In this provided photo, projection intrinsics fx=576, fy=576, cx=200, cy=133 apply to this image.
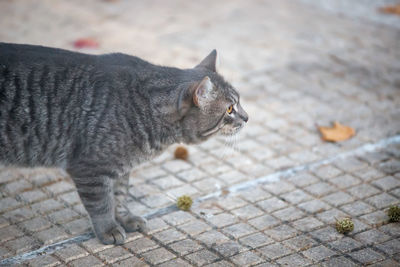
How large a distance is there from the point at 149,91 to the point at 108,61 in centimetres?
41

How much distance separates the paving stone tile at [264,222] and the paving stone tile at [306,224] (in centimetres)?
15

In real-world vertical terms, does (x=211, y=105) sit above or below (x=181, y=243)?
above

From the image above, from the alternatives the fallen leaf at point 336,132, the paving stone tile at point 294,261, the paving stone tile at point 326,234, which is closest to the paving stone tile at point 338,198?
the paving stone tile at point 326,234

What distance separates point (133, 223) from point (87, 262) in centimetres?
52

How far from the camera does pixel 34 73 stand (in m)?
4.29

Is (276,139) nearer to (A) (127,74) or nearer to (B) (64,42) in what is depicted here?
(A) (127,74)

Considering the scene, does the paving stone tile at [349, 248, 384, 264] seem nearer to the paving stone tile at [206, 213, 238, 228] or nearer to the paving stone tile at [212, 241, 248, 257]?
the paving stone tile at [212, 241, 248, 257]

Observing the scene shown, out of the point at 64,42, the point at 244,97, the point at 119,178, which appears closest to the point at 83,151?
the point at 119,178

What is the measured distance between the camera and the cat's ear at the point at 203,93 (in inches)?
163

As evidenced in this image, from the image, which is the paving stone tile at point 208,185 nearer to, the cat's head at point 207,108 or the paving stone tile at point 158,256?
the cat's head at point 207,108

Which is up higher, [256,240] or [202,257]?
[256,240]

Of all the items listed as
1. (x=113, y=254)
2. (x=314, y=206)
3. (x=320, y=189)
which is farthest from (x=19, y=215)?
(x=320, y=189)

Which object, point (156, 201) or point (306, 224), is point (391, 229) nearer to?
point (306, 224)

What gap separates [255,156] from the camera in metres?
5.63
